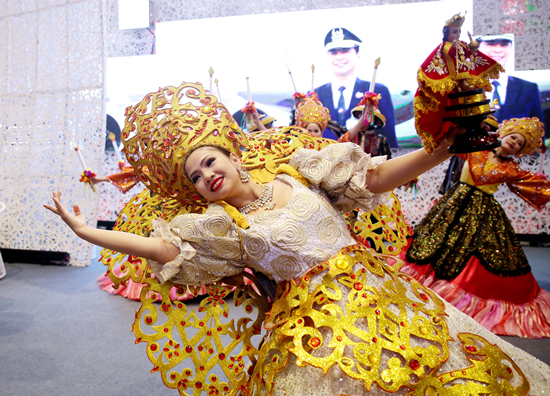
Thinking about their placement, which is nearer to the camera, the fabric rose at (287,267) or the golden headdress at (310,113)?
the fabric rose at (287,267)

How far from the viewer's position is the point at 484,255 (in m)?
2.57

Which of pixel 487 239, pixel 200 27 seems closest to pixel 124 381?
pixel 487 239

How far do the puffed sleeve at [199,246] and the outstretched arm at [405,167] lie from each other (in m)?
0.50

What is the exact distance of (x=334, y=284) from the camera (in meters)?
1.21

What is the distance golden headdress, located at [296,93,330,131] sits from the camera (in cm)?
294

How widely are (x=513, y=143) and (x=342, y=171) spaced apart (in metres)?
1.77

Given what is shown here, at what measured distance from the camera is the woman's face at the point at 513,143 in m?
2.53

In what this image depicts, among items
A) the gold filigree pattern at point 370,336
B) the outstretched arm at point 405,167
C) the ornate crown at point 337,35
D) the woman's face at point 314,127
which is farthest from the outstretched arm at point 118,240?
the ornate crown at point 337,35

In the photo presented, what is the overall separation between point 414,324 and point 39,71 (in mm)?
4015

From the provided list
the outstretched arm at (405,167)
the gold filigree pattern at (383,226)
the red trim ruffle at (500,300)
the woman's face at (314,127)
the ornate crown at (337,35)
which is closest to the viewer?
the outstretched arm at (405,167)

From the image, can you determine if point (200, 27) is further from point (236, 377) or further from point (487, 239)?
point (236, 377)

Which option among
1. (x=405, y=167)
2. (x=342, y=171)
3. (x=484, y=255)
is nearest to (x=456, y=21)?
(x=405, y=167)

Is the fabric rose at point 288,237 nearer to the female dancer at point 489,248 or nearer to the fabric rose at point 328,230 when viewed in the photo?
the fabric rose at point 328,230

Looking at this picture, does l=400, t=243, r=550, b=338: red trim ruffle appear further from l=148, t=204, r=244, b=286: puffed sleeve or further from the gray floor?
l=148, t=204, r=244, b=286: puffed sleeve
